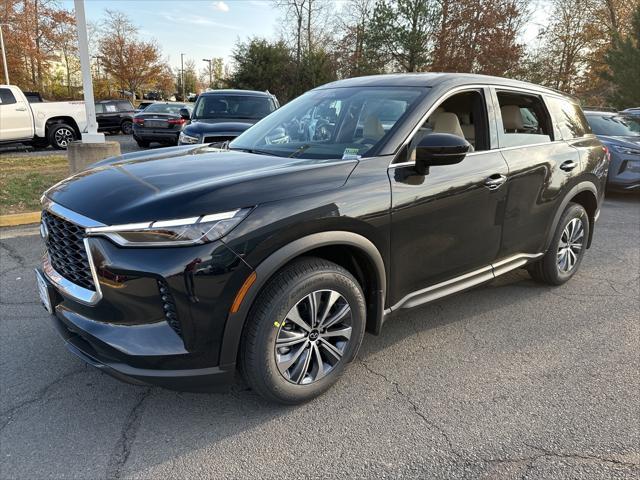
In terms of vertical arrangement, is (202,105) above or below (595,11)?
below

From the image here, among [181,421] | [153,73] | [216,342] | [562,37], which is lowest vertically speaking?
[181,421]

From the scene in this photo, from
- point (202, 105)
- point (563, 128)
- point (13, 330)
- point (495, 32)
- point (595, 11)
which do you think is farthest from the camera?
point (595, 11)

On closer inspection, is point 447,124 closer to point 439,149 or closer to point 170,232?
point 439,149

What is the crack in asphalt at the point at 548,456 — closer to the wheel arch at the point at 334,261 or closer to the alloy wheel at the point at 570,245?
the wheel arch at the point at 334,261

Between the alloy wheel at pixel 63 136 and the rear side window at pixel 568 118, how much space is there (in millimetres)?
13717

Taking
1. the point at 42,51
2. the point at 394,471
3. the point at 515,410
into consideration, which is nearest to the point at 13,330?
the point at 394,471

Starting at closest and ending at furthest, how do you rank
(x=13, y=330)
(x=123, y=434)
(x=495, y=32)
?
1. (x=123, y=434)
2. (x=13, y=330)
3. (x=495, y=32)

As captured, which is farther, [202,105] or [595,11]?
[595,11]

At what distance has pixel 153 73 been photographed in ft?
136

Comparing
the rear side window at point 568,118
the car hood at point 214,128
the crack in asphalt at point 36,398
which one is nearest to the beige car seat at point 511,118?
the rear side window at point 568,118

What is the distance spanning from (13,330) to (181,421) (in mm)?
1718

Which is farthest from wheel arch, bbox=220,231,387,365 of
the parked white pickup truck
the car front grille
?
the parked white pickup truck

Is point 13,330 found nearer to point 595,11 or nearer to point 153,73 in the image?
point 595,11

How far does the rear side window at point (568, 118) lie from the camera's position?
4.22 metres
